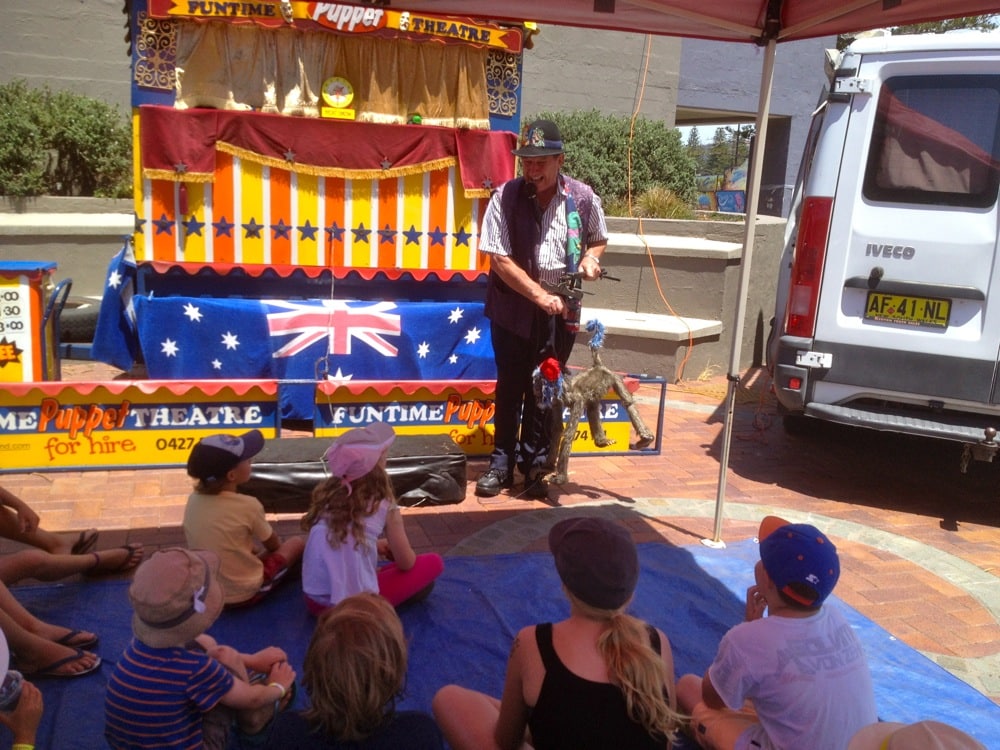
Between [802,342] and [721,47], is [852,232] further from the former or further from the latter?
[721,47]

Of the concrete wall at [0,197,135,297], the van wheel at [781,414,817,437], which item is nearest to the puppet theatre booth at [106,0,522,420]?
the van wheel at [781,414,817,437]

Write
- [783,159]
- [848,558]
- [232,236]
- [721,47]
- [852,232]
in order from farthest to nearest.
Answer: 1. [783,159]
2. [721,47]
3. [232,236]
4. [852,232]
5. [848,558]

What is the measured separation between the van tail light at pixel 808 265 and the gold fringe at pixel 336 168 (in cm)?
274

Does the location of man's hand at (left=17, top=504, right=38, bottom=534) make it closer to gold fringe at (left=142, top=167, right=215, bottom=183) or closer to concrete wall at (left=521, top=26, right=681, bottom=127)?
gold fringe at (left=142, top=167, right=215, bottom=183)

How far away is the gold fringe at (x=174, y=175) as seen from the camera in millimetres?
5818

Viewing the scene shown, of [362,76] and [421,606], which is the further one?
[362,76]

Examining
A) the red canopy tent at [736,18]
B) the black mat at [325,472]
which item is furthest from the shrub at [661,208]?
the black mat at [325,472]

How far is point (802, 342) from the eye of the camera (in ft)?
16.4

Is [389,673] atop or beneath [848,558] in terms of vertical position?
atop

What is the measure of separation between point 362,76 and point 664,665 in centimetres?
535

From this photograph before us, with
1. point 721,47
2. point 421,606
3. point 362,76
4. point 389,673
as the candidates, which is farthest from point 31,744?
point 721,47

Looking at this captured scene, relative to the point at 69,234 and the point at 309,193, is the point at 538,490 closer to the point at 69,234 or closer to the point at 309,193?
the point at 309,193

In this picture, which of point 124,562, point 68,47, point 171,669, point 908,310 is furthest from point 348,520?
point 68,47

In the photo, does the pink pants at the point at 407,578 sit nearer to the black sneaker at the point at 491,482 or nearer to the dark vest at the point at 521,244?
the black sneaker at the point at 491,482
